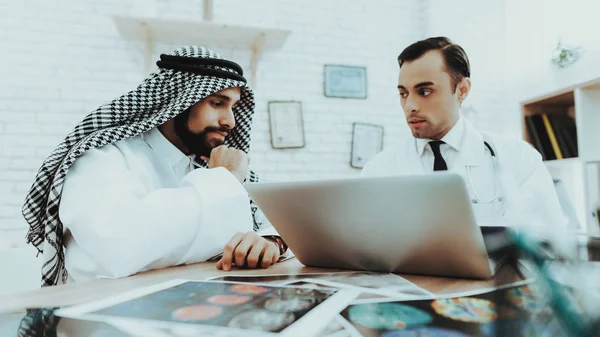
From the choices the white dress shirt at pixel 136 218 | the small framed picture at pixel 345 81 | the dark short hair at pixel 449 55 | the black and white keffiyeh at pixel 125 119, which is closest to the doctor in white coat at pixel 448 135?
the dark short hair at pixel 449 55

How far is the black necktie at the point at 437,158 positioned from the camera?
1932 millimetres

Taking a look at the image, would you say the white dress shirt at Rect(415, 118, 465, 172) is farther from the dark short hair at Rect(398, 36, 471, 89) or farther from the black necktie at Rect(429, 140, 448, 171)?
the dark short hair at Rect(398, 36, 471, 89)

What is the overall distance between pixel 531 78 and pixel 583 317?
364 centimetres

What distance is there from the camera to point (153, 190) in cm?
115

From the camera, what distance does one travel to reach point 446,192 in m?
0.54

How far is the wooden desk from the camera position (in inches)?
22.3

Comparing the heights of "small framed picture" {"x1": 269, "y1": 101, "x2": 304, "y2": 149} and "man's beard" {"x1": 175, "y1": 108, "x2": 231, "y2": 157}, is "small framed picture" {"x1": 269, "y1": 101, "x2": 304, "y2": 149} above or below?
above

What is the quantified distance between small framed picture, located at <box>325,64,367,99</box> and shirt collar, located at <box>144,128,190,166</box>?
81.6 inches

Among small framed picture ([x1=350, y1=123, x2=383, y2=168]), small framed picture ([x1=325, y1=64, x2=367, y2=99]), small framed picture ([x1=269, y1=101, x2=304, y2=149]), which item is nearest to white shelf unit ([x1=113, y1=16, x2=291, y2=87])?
small framed picture ([x1=269, y1=101, x2=304, y2=149])

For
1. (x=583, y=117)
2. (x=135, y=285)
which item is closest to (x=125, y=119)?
(x=135, y=285)

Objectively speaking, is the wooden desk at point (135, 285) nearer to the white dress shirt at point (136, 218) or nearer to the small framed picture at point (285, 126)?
the white dress shirt at point (136, 218)

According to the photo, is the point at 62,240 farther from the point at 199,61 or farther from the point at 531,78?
the point at 531,78

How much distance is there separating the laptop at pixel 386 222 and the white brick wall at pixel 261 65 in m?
2.42

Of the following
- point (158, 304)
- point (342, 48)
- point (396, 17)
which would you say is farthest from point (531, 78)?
point (158, 304)
